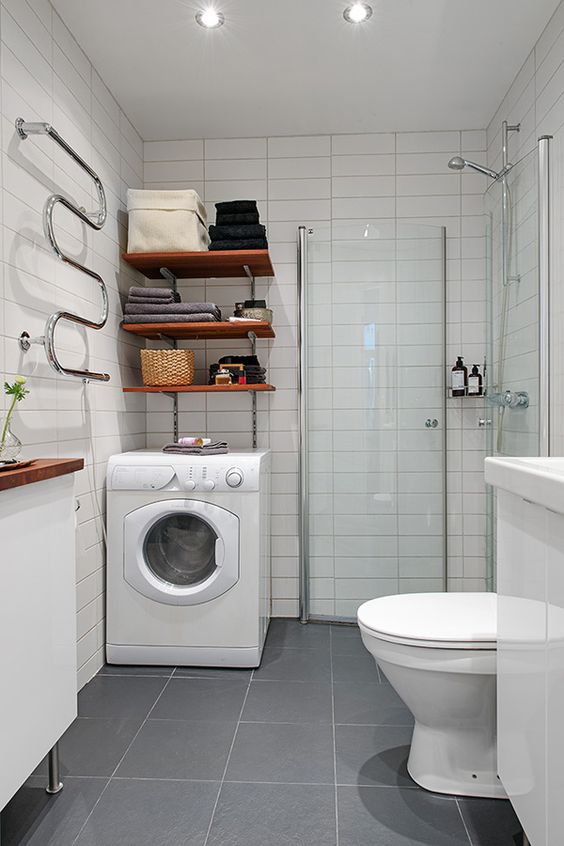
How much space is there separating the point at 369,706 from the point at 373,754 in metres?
0.32

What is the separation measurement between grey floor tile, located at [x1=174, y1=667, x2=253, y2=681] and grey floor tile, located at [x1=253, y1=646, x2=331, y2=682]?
50 mm

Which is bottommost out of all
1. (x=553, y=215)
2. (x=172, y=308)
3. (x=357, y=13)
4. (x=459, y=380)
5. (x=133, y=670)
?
(x=133, y=670)

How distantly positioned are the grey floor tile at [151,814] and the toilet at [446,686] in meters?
0.58

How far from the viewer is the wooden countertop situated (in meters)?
1.26

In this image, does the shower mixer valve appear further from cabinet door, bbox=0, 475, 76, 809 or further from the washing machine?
cabinet door, bbox=0, 475, 76, 809

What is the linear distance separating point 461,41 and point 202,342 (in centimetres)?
169

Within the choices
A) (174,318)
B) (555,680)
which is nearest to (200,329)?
(174,318)

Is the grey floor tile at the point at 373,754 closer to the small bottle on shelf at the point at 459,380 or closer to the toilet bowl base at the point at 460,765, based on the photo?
the toilet bowl base at the point at 460,765

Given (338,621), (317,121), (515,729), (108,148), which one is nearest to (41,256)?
(108,148)

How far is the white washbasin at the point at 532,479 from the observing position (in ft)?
3.32

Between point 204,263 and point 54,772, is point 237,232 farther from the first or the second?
point 54,772

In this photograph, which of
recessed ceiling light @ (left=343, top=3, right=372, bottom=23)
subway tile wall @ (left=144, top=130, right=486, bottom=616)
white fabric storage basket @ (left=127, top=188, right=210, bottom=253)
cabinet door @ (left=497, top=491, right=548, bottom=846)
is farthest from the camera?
subway tile wall @ (left=144, top=130, right=486, bottom=616)

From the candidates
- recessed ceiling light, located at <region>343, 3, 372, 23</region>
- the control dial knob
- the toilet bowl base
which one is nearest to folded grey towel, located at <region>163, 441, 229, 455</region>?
Answer: the control dial knob

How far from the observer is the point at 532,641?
1.18 meters
